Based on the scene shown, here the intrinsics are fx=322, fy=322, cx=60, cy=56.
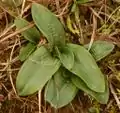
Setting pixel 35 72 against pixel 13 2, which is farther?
pixel 13 2

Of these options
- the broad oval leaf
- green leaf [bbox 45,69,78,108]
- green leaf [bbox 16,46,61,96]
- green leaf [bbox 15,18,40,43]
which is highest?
the broad oval leaf

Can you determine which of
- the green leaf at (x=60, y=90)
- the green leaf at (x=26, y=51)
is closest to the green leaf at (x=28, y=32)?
the green leaf at (x=26, y=51)

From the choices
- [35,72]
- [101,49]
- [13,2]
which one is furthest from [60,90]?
[13,2]

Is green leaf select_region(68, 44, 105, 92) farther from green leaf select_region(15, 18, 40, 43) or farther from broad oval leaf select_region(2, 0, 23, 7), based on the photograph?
broad oval leaf select_region(2, 0, 23, 7)

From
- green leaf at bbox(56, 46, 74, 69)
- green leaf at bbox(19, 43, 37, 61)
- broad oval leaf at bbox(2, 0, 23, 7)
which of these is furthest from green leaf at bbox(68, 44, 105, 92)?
broad oval leaf at bbox(2, 0, 23, 7)

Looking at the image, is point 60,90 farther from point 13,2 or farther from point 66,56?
point 13,2

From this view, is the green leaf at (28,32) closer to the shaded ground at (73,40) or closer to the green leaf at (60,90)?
the shaded ground at (73,40)
